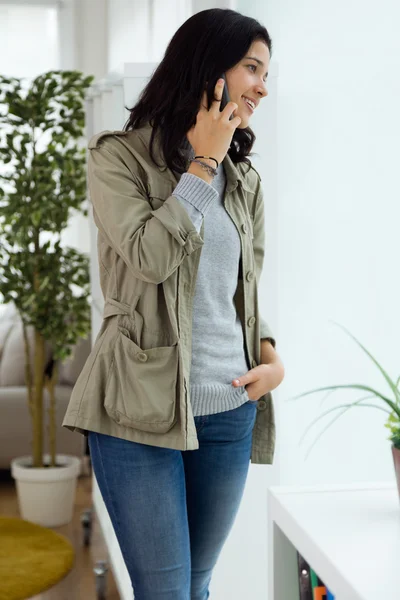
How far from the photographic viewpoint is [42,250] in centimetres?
374


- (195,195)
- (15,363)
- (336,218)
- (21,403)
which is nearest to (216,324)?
(195,195)

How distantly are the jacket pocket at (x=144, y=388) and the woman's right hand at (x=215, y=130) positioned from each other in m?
0.34

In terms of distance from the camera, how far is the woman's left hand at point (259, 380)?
1592 mm

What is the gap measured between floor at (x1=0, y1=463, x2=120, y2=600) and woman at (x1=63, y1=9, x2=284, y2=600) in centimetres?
154

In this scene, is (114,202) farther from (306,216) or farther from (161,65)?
(306,216)

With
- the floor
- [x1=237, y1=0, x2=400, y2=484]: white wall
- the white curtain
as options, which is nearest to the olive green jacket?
[x1=237, y1=0, x2=400, y2=484]: white wall

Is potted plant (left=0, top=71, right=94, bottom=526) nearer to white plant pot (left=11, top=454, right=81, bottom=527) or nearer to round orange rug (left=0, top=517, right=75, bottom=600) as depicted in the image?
→ white plant pot (left=11, top=454, right=81, bottom=527)

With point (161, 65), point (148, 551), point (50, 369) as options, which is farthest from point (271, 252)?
point (50, 369)

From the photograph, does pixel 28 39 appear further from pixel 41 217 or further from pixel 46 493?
pixel 46 493

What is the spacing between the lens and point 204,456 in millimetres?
1588

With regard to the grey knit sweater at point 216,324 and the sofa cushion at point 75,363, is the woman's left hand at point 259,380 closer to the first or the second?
the grey knit sweater at point 216,324

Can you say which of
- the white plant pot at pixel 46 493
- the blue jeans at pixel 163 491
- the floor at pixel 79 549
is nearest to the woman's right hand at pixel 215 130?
the blue jeans at pixel 163 491

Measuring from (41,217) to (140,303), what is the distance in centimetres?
222

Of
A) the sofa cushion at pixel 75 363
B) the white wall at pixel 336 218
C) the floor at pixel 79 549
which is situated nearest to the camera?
the white wall at pixel 336 218
